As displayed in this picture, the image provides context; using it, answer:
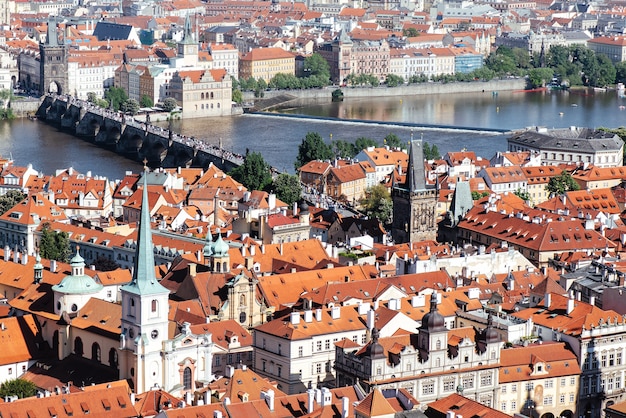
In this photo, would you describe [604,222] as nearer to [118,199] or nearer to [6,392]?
[118,199]

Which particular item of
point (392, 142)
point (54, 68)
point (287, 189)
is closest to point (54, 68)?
point (54, 68)

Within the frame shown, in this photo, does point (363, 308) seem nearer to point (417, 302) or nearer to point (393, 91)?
point (417, 302)

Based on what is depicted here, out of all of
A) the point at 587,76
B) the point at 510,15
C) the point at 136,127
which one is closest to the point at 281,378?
the point at 136,127

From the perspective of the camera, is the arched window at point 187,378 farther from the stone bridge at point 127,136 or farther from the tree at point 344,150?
the tree at point 344,150

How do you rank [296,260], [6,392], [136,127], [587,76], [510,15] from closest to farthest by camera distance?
[6,392] → [296,260] → [136,127] → [587,76] → [510,15]

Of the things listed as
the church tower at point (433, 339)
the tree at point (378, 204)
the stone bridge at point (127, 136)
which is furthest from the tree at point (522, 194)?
the church tower at point (433, 339)
